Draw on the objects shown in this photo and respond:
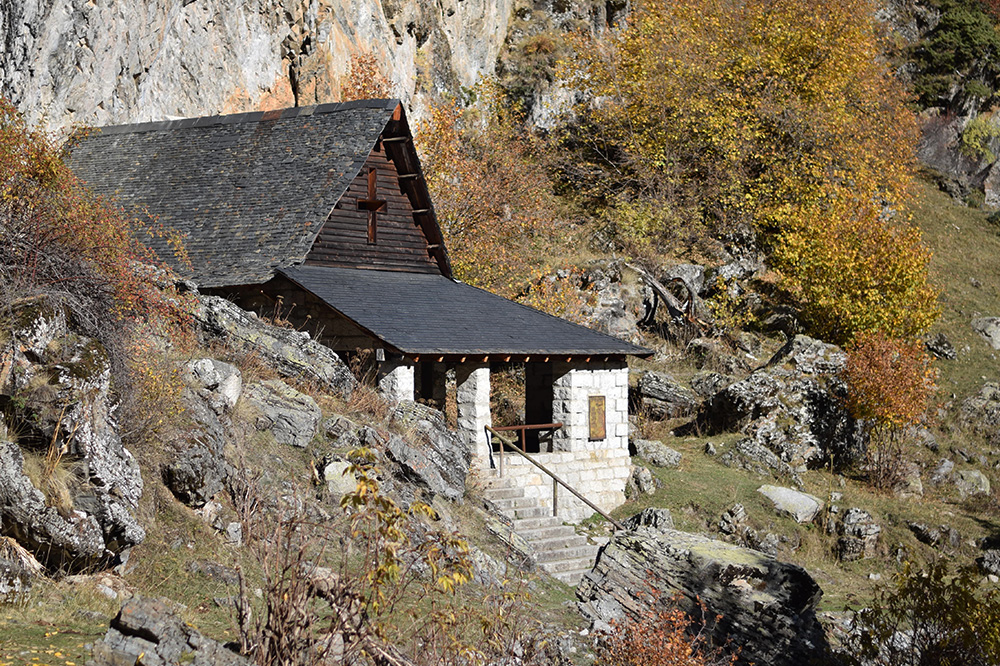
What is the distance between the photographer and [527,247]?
33938mm

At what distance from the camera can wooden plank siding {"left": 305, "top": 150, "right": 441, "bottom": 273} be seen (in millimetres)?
21484

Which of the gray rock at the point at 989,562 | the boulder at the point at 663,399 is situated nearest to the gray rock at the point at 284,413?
the boulder at the point at 663,399

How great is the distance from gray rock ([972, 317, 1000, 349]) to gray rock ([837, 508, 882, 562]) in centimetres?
1592

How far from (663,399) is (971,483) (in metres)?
7.63

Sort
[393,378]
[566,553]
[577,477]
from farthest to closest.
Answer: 1. [577,477]
2. [393,378]
3. [566,553]

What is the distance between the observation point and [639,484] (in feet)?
71.1

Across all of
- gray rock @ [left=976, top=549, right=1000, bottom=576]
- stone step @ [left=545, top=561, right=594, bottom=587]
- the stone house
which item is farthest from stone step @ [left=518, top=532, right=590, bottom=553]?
gray rock @ [left=976, top=549, right=1000, bottom=576]

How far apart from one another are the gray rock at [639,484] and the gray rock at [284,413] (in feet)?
27.9

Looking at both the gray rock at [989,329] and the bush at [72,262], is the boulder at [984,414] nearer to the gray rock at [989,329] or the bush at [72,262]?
the gray rock at [989,329]

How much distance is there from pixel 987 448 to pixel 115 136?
2387 centimetres

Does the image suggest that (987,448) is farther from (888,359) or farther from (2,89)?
(2,89)

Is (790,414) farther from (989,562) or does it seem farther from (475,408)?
(475,408)

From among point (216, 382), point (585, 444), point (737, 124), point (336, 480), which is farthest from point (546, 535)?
point (737, 124)

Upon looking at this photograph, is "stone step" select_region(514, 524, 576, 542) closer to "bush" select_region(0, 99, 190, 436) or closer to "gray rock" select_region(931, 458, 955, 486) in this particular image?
"bush" select_region(0, 99, 190, 436)
